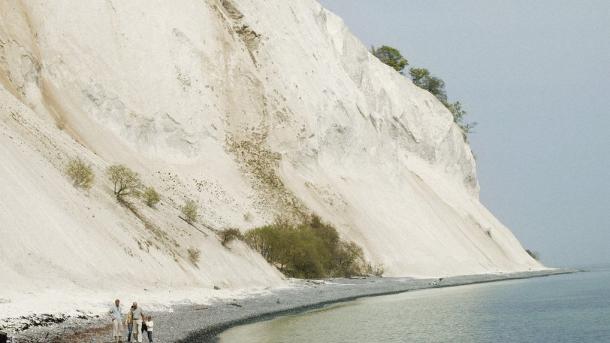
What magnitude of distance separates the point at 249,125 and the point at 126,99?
1086 cm

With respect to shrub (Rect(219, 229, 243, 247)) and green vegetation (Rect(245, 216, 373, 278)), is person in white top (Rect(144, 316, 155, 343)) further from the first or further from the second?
green vegetation (Rect(245, 216, 373, 278))

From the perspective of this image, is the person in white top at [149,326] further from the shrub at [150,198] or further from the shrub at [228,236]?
the shrub at [228,236]

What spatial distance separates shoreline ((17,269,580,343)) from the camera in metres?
21.1

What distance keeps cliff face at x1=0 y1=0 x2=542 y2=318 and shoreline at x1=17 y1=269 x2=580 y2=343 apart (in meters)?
2.14

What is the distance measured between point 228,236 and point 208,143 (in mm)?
12266

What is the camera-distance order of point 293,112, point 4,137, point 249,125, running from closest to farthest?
point 4,137
point 249,125
point 293,112

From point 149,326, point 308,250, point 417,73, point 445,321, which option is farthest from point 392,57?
point 149,326

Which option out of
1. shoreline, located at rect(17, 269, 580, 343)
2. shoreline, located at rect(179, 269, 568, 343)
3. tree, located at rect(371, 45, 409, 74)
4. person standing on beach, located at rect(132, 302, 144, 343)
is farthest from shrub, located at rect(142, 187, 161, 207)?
tree, located at rect(371, 45, 409, 74)

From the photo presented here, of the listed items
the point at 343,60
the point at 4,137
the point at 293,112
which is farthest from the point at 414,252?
the point at 4,137

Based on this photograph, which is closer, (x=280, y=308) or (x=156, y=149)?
(x=280, y=308)

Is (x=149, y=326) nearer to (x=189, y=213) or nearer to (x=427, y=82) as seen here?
(x=189, y=213)

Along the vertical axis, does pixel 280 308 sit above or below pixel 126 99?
below

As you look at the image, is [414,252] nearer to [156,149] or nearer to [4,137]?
[156,149]

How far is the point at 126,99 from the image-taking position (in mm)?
49938
